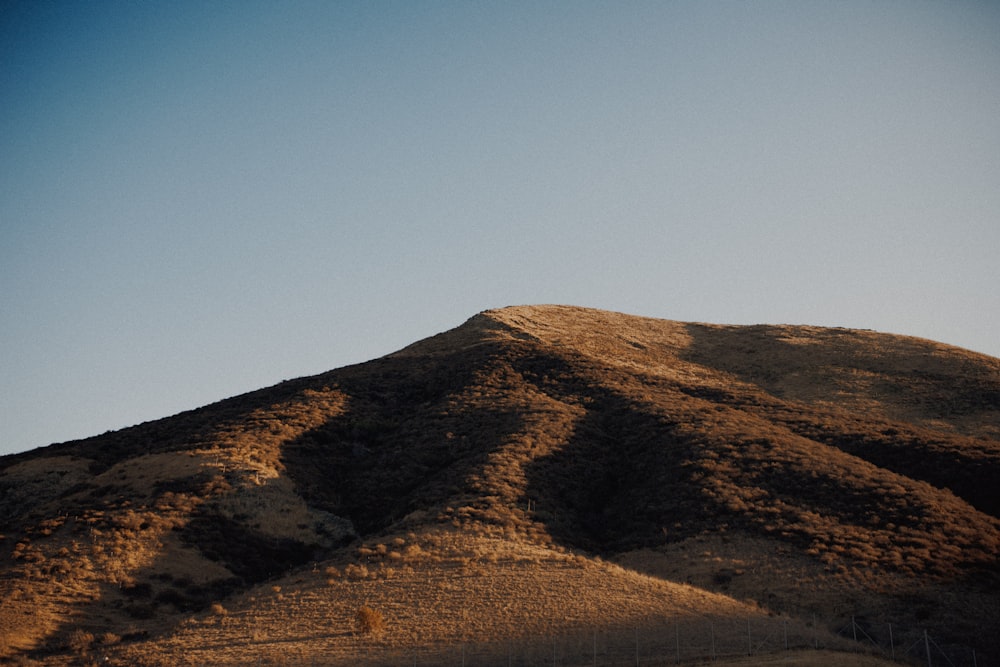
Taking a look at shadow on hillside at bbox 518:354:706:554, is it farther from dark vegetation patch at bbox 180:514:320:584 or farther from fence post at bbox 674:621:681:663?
dark vegetation patch at bbox 180:514:320:584

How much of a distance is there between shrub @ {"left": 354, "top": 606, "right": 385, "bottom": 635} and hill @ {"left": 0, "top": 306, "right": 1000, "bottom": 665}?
0.34 m

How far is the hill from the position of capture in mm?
29281

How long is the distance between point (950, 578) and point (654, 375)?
34.3 m

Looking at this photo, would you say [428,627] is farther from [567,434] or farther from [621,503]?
[567,434]

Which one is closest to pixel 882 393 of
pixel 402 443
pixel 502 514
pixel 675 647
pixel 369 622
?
pixel 502 514

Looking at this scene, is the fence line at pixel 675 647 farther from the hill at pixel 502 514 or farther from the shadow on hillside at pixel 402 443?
the shadow on hillside at pixel 402 443

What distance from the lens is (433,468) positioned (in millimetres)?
46375

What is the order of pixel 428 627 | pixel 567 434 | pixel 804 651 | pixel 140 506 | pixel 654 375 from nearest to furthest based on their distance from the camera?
pixel 804 651
pixel 428 627
pixel 140 506
pixel 567 434
pixel 654 375

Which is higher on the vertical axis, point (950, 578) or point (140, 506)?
point (140, 506)

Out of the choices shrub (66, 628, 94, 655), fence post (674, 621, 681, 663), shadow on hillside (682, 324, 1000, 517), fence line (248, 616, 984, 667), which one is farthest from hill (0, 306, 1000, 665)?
fence post (674, 621, 681, 663)

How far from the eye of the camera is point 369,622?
93.8 feet

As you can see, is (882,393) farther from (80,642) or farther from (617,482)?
(80,642)

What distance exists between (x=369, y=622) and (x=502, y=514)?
39.2 feet

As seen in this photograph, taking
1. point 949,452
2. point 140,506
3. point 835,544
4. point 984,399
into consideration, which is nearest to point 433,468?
point 140,506
